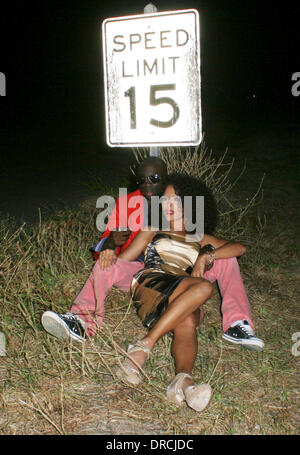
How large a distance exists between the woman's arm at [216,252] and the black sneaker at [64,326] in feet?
2.47

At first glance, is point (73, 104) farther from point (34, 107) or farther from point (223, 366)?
point (223, 366)

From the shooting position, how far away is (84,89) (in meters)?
27.3

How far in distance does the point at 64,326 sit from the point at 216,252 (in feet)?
3.42

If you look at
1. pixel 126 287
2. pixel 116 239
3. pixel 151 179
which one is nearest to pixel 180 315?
pixel 126 287

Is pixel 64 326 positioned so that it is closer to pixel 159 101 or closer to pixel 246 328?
pixel 246 328

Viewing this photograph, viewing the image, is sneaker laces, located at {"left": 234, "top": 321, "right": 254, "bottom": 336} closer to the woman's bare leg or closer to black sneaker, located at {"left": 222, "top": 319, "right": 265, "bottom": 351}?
black sneaker, located at {"left": 222, "top": 319, "right": 265, "bottom": 351}

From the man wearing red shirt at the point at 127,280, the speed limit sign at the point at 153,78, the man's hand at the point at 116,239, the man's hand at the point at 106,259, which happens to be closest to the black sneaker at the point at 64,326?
the man wearing red shirt at the point at 127,280

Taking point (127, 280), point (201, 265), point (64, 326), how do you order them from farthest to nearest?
point (127, 280) → point (201, 265) → point (64, 326)

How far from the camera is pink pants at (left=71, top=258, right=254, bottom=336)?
2.95 meters

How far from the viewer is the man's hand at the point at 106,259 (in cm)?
306

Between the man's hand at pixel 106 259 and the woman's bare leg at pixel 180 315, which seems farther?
the man's hand at pixel 106 259

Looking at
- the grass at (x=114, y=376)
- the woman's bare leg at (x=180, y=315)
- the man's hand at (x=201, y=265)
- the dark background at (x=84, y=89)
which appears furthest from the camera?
the dark background at (x=84, y=89)

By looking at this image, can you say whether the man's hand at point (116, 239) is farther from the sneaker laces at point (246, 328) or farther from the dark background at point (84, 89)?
the dark background at point (84, 89)

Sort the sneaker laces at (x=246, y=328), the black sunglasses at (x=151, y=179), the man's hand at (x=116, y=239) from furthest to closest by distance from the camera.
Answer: the black sunglasses at (x=151, y=179) → the man's hand at (x=116, y=239) → the sneaker laces at (x=246, y=328)
